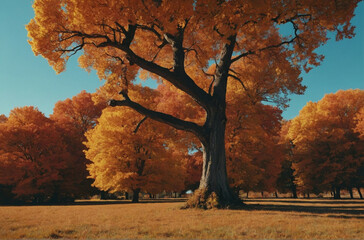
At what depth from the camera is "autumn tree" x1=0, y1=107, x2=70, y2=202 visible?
844 inches

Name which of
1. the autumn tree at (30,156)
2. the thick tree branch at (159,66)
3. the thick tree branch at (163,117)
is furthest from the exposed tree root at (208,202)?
the autumn tree at (30,156)

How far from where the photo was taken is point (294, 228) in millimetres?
A: 5668

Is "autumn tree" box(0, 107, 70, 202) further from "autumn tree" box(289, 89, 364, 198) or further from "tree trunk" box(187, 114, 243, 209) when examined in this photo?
"autumn tree" box(289, 89, 364, 198)

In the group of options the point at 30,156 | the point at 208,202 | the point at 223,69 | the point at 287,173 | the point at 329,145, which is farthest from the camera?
the point at 287,173

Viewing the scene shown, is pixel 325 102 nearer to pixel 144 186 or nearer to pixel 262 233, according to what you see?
pixel 144 186

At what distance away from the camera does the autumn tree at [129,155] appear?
751 inches

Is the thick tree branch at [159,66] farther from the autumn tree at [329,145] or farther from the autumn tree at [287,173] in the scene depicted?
the autumn tree at [287,173]

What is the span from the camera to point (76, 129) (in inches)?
1204

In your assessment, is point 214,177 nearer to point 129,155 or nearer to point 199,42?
point 199,42

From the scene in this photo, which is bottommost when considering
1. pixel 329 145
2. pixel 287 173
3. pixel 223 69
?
pixel 287 173

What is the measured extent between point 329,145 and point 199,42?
844 inches

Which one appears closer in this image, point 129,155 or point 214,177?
point 214,177

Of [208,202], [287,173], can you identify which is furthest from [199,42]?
[287,173]

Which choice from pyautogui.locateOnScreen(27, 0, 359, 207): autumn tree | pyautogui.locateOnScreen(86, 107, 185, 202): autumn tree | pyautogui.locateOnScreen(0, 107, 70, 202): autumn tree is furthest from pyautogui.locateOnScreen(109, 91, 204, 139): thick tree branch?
pyautogui.locateOnScreen(0, 107, 70, 202): autumn tree
